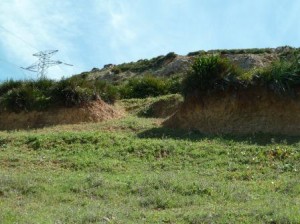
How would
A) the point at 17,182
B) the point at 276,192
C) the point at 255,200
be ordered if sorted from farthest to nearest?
the point at 17,182 → the point at 276,192 → the point at 255,200

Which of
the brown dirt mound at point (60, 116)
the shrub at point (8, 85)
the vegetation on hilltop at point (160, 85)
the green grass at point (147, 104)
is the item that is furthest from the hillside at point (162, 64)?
the brown dirt mound at point (60, 116)

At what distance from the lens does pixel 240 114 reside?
53.1 feet

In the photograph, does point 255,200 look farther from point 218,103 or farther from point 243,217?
point 218,103

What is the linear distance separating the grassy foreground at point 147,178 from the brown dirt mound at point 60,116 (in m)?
2.67

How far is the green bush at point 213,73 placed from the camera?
1622 cm

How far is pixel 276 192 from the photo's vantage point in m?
9.31

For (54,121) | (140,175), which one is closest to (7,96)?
(54,121)

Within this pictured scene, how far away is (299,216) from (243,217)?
28.7 inches

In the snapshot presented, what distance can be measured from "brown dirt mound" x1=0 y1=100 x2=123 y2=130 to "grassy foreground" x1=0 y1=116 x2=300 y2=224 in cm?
267

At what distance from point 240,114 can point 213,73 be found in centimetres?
143

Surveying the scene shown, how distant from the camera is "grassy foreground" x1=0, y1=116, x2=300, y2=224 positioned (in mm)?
7883

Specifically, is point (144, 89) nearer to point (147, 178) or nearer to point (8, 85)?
point (8, 85)

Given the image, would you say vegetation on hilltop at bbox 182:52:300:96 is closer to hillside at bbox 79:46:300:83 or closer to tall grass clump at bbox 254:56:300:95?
tall grass clump at bbox 254:56:300:95

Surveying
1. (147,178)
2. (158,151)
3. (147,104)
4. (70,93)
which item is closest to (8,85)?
(70,93)
